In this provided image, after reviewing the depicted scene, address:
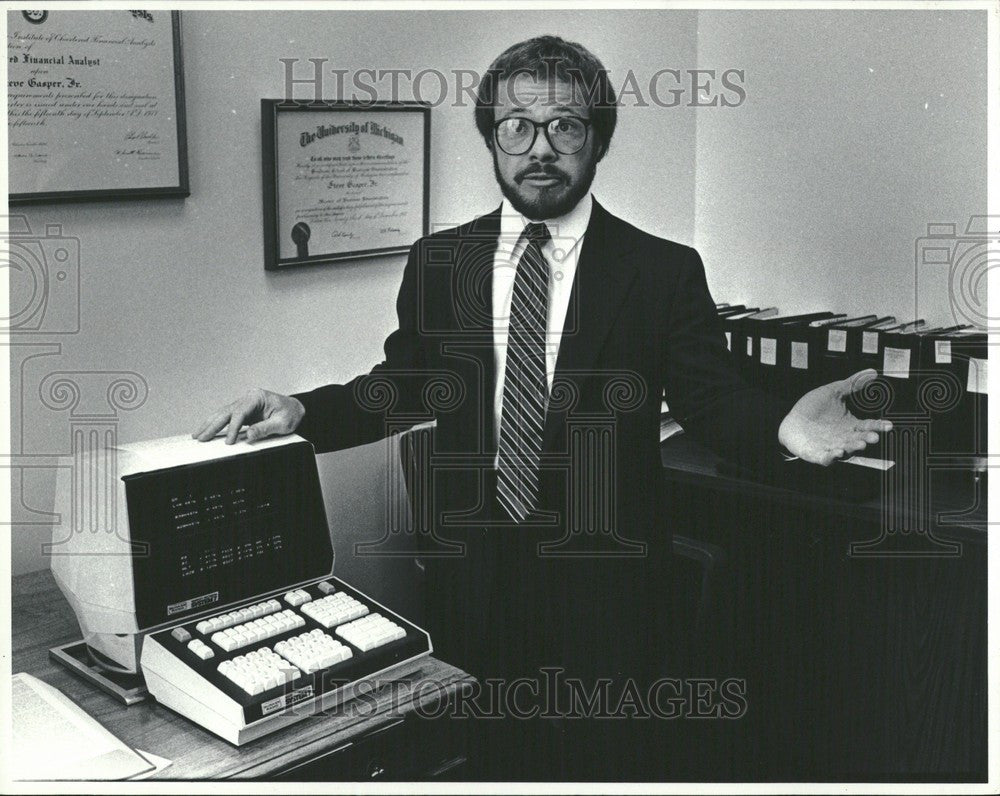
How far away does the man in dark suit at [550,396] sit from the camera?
5.67ft

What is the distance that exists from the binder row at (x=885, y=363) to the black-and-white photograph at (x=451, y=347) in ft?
0.08

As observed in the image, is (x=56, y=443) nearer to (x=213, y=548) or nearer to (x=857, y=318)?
(x=213, y=548)

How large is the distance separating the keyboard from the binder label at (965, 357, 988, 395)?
4.08 ft

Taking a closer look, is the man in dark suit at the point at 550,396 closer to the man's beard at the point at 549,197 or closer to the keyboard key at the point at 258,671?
the man's beard at the point at 549,197

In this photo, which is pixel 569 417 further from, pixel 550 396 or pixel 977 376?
pixel 977 376

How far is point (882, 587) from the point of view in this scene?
7.51ft

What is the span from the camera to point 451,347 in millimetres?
1782

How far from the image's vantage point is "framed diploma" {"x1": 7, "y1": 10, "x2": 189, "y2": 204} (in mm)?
1651

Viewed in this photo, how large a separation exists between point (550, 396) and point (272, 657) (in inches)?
25.1

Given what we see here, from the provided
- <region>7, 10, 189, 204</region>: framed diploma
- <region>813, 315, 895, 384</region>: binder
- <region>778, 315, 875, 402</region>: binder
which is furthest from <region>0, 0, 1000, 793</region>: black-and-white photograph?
<region>778, 315, 875, 402</region>: binder

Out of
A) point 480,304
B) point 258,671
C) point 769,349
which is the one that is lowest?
point 258,671

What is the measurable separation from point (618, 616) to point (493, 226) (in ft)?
2.46

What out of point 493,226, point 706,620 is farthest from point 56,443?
point 706,620
